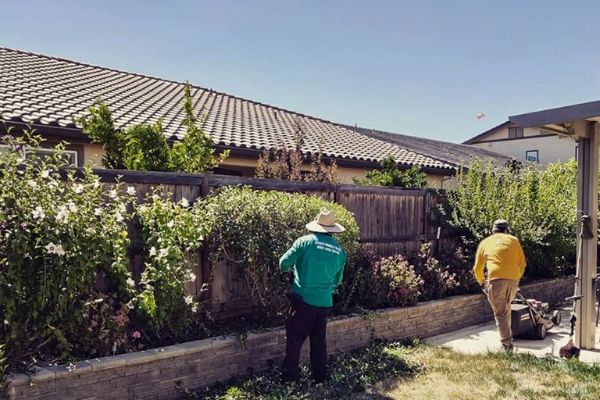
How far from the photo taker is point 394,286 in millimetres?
8094

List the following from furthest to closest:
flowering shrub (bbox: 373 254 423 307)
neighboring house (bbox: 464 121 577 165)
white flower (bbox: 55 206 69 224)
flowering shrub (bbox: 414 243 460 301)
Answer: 1. neighboring house (bbox: 464 121 577 165)
2. flowering shrub (bbox: 414 243 460 301)
3. flowering shrub (bbox: 373 254 423 307)
4. white flower (bbox: 55 206 69 224)

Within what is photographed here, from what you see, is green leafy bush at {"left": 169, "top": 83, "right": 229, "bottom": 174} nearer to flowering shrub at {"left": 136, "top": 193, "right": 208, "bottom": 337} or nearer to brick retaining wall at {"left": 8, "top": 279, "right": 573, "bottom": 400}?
flowering shrub at {"left": 136, "top": 193, "right": 208, "bottom": 337}

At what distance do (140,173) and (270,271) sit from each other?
6.20ft

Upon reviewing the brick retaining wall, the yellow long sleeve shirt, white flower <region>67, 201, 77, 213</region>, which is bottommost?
the brick retaining wall

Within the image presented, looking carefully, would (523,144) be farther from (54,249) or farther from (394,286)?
(54,249)

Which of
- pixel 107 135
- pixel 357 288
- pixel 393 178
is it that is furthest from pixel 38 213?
pixel 393 178

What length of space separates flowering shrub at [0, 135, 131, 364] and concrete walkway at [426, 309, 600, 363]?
5180 millimetres

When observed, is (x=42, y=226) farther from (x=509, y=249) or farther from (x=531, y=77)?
(x=531, y=77)

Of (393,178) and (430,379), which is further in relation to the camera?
(393,178)

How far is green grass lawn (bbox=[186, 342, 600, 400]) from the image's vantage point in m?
5.67

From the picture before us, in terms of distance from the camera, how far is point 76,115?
9773mm

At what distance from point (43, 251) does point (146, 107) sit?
28.8ft

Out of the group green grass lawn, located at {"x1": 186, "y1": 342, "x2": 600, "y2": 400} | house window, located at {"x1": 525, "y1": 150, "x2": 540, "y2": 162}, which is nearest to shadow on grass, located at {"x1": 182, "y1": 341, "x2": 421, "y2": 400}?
green grass lawn, located at {"x1": 186, "y1": 342, "x2": 600, "y2": 400}

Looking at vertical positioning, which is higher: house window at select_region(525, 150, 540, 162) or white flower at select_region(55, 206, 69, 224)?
house window at select_region(525, 150, 540, 162)
